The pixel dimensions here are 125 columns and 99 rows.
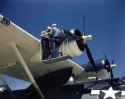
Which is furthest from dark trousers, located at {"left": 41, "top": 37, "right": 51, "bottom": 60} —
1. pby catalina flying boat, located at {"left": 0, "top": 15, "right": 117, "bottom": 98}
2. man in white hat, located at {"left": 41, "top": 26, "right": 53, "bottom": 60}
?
pby catalina flying boat, located at {"left": 0, "top": 15, "right": 117, "bottom": 98}

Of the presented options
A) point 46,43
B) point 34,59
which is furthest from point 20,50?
point 46,43

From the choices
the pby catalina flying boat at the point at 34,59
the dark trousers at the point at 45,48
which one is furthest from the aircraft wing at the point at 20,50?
the dark trousers at the point at 45,48

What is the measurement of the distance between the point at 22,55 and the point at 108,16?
407 cm

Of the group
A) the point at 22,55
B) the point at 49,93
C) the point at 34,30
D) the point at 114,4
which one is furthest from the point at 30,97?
the point at 114,4

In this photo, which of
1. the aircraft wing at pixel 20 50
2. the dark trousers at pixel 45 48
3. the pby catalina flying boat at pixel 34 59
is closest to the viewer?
the aircraft wing at pixel 20 50

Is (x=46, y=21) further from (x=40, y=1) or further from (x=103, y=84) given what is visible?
(x=103, y=84)

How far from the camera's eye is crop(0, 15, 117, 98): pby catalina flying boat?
5.13m

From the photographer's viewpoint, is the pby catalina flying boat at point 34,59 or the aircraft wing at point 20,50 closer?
the aircraft wing at point 20,50

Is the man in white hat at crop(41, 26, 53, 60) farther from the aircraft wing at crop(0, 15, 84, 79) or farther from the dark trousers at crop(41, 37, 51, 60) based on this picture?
the aircraft wing at crop(0, 15, 84, 79)

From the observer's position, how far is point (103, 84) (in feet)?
21.6

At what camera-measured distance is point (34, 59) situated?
19.9 feet

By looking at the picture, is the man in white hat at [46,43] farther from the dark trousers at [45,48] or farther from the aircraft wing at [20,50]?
the aircraft wing at [20,50]

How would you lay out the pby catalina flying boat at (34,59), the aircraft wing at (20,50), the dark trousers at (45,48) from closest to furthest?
the aircraft wing at (20,50) → the pby catalina flying boat at (34,59) → the dark trousers at (45,48)

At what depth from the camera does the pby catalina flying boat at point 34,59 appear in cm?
513
